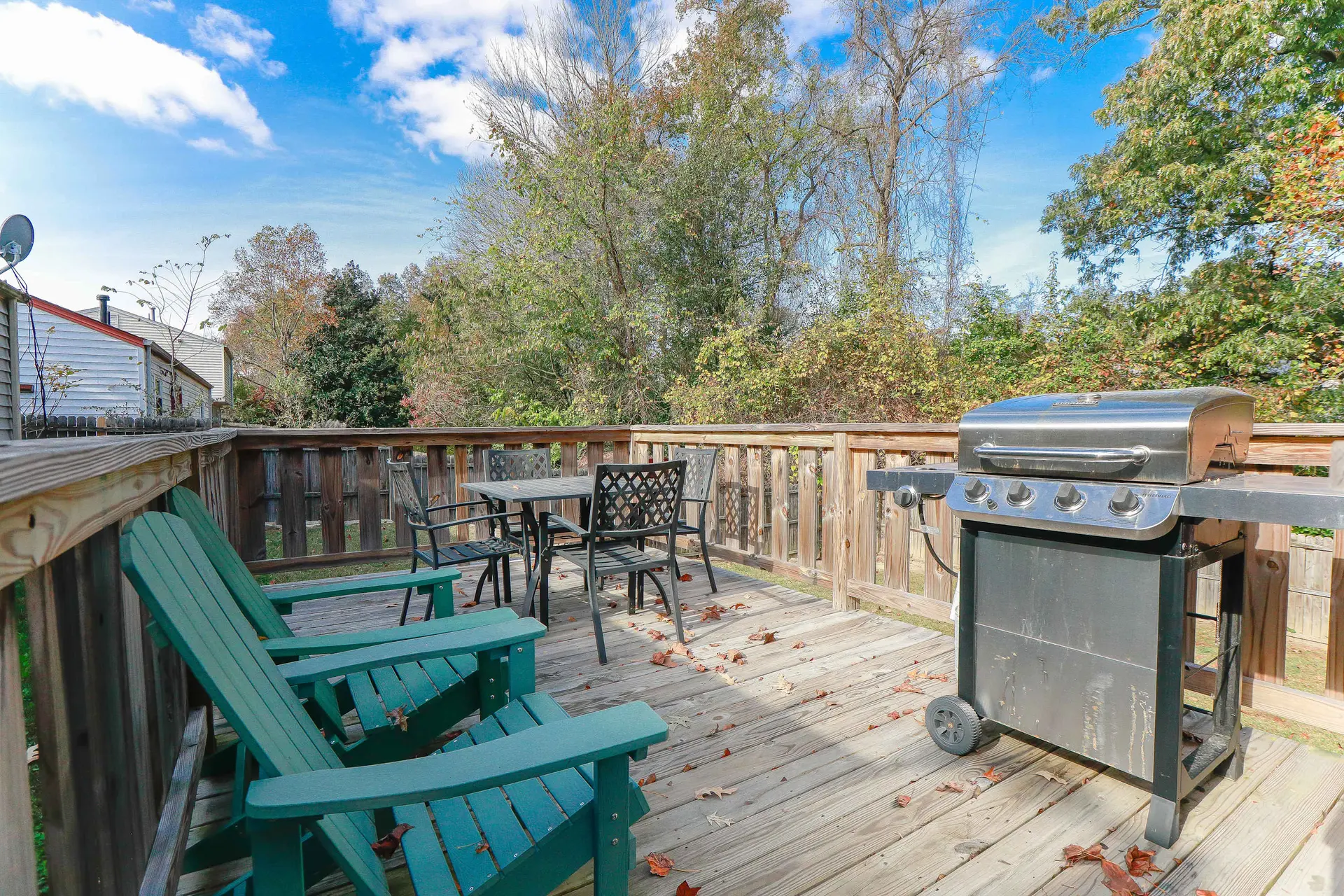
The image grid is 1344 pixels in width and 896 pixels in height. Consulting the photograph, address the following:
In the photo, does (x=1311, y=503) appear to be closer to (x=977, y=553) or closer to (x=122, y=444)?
(x=977, y=553)

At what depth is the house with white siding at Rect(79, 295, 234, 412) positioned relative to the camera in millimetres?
16047

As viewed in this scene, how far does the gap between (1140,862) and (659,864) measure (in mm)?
1200

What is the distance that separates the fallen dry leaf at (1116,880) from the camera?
5.10 ft

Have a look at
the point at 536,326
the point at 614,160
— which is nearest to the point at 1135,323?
the point at 614,160

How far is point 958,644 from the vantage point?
223cm

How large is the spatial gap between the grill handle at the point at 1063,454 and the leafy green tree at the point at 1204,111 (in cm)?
943

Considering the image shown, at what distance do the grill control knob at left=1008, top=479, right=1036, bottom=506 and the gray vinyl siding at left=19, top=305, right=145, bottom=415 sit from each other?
15377 millimetres

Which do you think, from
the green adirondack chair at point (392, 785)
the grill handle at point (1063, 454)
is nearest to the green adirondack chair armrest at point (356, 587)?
the green adirondack chair at point (392, 785)

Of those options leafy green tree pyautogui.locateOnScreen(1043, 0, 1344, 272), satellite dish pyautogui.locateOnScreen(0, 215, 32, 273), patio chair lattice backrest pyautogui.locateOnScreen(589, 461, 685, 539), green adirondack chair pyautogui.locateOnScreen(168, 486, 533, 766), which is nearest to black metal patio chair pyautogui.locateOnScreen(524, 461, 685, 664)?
patio chair lattice backrest pyautogui.locateOnScreen(589, 461, 685, 539)

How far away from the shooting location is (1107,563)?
1.82 metres

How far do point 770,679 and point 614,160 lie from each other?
1030 cm

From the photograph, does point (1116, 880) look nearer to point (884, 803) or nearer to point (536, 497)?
point (884, 803)

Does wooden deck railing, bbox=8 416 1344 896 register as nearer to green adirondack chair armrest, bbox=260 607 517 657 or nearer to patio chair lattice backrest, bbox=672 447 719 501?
green adirondack chair armrest, bbox=260 607 517 657

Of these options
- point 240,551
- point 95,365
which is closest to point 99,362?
point 95,365
